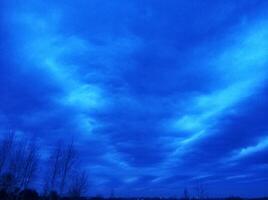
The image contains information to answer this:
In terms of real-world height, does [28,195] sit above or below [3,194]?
above

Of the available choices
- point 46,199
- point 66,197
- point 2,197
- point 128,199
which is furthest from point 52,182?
point 128,199

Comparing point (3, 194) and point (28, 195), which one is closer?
point (3, 194)

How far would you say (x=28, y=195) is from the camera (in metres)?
71.4

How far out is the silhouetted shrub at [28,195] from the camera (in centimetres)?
6659

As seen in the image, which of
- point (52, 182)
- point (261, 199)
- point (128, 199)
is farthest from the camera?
point (128, 199)

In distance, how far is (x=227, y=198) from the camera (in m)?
138

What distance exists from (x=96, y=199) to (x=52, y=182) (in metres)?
62.1

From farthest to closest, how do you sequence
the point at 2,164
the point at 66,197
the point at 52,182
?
1. the point at 66,197
2. the point at 52,182
3. the point at 2,164

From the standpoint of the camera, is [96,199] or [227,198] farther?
[227,198]

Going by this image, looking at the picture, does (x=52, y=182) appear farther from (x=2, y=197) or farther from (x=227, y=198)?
(x=227, y=198)

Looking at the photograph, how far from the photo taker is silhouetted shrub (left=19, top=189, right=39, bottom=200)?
6659 cm

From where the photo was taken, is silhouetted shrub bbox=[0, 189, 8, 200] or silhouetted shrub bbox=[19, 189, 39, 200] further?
silhouetted shrub bbox=[19, 189, 39, 200]

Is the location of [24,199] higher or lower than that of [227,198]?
lower

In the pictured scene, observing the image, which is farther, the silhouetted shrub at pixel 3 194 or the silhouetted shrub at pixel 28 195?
the silhouetted shrub at pixel 28 195
